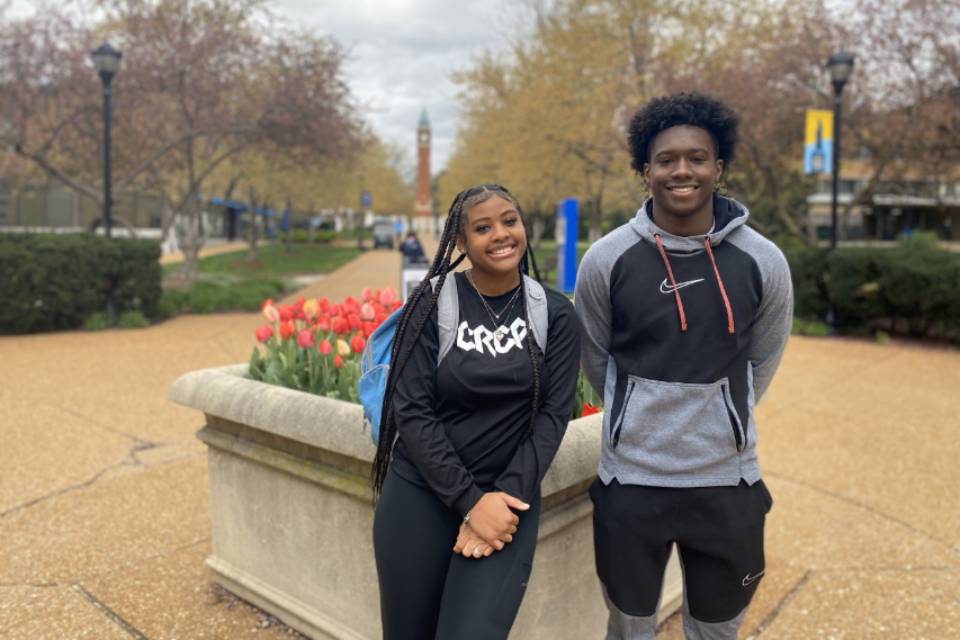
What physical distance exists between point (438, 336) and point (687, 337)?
633mm

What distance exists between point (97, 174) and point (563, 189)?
12.2 m

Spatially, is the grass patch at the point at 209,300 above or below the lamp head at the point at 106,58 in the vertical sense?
below

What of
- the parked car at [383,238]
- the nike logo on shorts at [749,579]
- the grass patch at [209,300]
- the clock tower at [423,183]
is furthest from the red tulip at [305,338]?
the clock tower at [423,183]

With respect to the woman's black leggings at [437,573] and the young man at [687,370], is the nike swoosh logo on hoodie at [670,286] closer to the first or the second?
the young man at [687,370]

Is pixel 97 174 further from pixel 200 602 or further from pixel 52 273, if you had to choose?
pixel 200 602

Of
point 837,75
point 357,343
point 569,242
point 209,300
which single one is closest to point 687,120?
point 357,343

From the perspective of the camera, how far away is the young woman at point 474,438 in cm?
181

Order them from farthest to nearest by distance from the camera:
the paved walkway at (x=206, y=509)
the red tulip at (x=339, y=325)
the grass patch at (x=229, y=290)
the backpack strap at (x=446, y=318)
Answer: the grass patch at (x=229, y=290), the red tulip at (x=339, y=325), the paved walkway at (x=206, y=509), the backpack strap at (x=446, y=318)

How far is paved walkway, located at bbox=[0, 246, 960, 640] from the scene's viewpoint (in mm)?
3150

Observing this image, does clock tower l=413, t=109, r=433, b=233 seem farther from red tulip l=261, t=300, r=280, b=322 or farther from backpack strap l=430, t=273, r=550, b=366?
backpack strap l=430, t=273, r=550, b=366

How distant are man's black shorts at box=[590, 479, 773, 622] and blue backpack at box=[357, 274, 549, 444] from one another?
49 centimetres

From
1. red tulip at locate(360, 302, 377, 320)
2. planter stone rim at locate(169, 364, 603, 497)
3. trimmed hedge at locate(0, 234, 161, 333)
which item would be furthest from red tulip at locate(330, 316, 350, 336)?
trimmed hedge at locate(0, 234, 161, 333)

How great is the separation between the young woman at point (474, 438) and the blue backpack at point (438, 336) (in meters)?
0.01

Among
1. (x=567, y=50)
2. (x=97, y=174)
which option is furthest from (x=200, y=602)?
(x=567, y=50)
